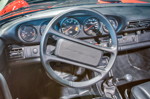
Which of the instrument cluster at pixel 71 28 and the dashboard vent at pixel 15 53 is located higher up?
the instrument cluster at pixel 71 28

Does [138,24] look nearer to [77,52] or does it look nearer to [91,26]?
[91,26]

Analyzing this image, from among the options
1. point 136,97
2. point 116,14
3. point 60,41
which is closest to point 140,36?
point 116,14

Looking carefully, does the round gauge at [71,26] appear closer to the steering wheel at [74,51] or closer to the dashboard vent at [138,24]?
the steering wheel at [74,51]

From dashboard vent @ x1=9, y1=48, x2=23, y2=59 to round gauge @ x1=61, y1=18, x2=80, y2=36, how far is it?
46cm

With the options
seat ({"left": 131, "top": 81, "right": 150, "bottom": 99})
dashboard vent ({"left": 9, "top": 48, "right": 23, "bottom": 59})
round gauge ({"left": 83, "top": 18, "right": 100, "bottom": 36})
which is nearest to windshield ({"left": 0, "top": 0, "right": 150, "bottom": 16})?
round gauge ({"left": 83, "top": 18, "right": 100, "bottom": 36})

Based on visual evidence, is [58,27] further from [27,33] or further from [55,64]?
[55,64]

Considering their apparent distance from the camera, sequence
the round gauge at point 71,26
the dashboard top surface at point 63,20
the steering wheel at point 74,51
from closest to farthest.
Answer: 1. the steering wheel at point 74,51
2. the dashboard top surface at point 63,20
3. the round gauge at point 71,26

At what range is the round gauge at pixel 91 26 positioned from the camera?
1769 mm

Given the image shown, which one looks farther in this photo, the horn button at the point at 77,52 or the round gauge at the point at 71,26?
the round gauge at the point at 71,26

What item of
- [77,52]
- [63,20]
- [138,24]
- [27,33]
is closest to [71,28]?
[63,20]

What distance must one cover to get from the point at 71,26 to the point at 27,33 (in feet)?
1.40

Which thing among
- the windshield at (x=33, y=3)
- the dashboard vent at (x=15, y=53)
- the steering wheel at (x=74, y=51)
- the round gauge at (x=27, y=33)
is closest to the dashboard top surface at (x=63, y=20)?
the round gauge at (x=27, y=33)

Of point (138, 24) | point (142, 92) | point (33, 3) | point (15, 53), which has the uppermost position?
point (33, 3)

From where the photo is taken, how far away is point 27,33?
5.36 ft
